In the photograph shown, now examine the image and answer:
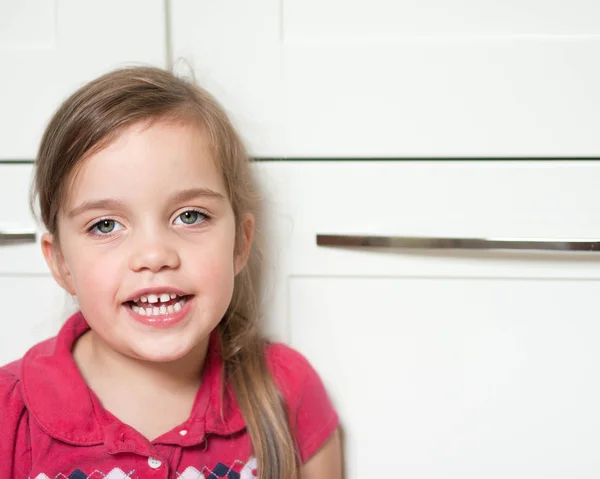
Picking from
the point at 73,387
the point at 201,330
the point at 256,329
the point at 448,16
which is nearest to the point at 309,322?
the point at 256,329

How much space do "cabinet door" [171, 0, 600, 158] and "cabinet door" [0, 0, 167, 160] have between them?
0.14 feet

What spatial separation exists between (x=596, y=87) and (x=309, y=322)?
43cm

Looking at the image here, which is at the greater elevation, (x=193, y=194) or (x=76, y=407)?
(x=193, y=194)

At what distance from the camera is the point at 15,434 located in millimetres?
747

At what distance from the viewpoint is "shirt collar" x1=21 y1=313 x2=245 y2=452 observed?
742 millimetres

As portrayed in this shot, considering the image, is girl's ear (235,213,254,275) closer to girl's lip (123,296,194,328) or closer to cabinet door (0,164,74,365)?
girl's lip (123,296,194,328)

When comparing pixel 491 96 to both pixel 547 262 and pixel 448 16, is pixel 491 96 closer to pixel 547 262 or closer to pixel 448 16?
pixel 448 16

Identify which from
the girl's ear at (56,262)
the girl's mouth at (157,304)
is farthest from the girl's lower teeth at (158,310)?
the girl's ear at (56,262)

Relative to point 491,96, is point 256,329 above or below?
below

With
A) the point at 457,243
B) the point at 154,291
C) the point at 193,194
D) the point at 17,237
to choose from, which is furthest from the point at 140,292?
the point at 457,243

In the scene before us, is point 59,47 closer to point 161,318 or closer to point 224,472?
point 161,318

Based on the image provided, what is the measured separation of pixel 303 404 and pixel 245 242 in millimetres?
209

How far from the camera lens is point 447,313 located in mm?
853

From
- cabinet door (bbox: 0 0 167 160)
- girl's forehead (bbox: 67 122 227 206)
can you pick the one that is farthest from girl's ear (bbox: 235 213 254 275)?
cabinet door (bbox: 0 0 167 160)
